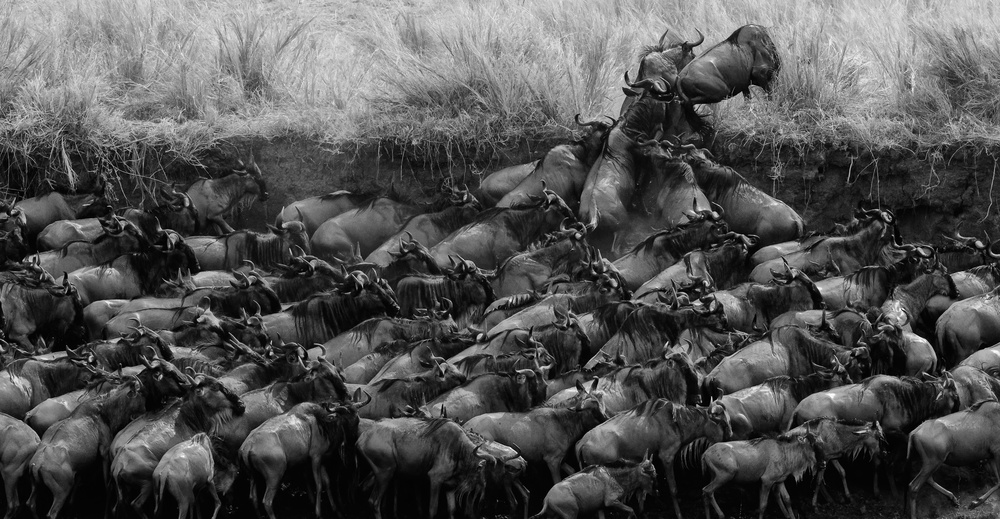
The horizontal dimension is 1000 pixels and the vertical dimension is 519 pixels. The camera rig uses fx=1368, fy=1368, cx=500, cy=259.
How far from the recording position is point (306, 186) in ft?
41.3

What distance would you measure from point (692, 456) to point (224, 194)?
550cm

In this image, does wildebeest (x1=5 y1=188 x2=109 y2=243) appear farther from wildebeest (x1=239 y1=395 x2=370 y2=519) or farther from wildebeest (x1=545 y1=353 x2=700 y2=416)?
wildebeest (x1=545 y1=353 x2=700 y2=416)

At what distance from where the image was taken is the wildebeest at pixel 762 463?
7.90 metres

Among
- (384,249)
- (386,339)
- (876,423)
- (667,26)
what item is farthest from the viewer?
(667,26)

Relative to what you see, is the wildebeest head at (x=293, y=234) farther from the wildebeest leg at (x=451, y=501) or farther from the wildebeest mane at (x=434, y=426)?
the wildebeest leg at (x=451, y=501)

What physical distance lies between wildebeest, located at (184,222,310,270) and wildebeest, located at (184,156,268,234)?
0.58 meters

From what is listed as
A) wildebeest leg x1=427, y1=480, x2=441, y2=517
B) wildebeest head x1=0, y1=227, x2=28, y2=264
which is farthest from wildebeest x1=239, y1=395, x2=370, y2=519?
wildebeest head x1=0, y1=227, x2=28, y2=264

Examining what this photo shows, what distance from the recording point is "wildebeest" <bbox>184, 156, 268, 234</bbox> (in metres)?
12.0

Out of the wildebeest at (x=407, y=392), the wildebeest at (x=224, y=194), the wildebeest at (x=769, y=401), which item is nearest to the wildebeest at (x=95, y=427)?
the wildebeest at (x=407, y=392)

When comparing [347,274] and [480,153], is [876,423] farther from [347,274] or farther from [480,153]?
[480,153]

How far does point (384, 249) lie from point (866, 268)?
3772 mm

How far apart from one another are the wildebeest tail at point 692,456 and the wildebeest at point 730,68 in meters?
4.35

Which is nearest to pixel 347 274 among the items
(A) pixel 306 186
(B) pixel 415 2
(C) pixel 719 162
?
(A) pixel 306 186

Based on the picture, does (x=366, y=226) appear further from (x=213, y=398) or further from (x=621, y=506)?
(x=621, y=506)
